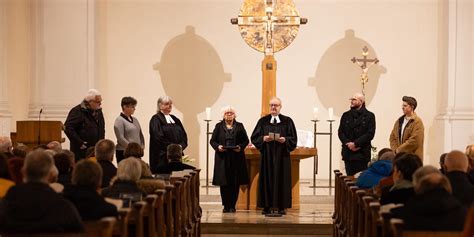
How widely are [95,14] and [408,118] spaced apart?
5.73 m

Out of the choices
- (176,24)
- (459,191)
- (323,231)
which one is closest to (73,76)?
(176,24)

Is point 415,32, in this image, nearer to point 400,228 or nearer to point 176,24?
point 176,24

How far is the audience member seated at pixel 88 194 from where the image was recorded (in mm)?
5773

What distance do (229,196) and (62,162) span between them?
447 centimetres

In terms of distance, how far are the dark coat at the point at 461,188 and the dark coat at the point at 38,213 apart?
2.75 meters

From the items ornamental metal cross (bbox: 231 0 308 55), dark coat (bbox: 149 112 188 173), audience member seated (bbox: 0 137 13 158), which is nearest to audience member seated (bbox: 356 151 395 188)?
audience member seated (bbox: 0 137 13 158)

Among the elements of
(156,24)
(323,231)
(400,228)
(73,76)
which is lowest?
(323,231)

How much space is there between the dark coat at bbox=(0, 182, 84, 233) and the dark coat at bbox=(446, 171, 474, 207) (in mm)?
2748

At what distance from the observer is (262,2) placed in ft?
44.3

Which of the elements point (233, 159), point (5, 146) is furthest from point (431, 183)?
point (233, 159)

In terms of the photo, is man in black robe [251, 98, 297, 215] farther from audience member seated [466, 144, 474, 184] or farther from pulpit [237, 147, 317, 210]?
audience member seated [466, 144, 474, 184]

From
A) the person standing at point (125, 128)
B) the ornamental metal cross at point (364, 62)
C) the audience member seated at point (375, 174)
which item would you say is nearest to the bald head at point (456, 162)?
the audience member seated at point (375, 174)

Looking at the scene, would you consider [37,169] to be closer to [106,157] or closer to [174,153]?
[106,157]

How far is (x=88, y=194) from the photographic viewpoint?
5.83 m
